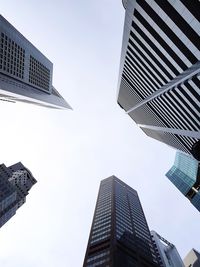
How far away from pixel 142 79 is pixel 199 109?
2069 cm

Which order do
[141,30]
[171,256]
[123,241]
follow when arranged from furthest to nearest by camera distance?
1. [171,256]
2. [123,241]
3. [141,30]

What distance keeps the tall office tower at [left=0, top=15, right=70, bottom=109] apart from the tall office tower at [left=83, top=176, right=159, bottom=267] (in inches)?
1929

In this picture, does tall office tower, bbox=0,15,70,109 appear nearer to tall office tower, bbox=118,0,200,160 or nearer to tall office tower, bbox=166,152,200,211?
tall office tower, bbox=118,0,200,160

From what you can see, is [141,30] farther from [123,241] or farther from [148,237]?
[148,237]

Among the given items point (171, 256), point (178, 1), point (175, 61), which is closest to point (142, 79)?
point (175, 61)

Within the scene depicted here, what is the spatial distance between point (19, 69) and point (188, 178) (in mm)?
99654

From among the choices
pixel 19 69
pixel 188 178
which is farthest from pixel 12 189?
pixel 188 178

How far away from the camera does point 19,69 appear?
99.8m

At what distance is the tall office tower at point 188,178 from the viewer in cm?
14568

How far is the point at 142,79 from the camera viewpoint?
65938 mm

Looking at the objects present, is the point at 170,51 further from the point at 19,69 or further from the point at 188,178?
the point at 188,178

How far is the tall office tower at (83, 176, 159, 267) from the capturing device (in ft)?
281

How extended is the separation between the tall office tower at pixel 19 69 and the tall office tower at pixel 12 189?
4004 centimetres

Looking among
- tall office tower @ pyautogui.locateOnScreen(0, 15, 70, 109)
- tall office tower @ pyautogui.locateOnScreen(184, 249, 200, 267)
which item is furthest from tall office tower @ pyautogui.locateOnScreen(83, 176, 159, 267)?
tall office tower @ pyautogui.locateOnScreen(184, 249, 200, 267)
